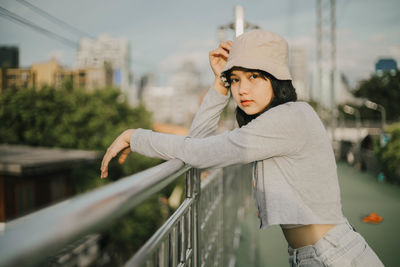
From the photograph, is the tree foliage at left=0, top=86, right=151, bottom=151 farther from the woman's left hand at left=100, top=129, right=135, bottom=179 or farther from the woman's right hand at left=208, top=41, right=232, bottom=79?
the woman's left hand at left=100, top=129, right=135, bottom=179

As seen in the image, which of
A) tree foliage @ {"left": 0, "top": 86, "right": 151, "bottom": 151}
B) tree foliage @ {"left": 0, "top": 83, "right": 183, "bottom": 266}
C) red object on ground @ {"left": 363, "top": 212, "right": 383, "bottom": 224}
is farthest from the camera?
tree foliage @ {"left": 0, "top": 86, "right": 151, "bottom": 151}

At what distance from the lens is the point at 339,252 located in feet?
4.05

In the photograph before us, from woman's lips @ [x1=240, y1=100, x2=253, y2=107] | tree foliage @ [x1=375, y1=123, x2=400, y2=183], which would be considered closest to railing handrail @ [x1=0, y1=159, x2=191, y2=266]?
woman's lips @ [x1=240, y1=100, x2=253, y2=107]

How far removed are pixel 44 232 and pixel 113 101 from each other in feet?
Result: 104

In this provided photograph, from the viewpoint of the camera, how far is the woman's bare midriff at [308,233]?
1.28 metres

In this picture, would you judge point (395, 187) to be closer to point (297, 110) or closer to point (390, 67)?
point (390, 67)

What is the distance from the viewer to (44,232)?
0.48 meters

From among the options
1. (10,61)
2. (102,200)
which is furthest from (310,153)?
(10,61)

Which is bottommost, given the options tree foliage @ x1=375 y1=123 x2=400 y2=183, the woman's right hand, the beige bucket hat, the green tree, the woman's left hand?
tree foliage @ x1=375 y1=123 x2=400 y2=183

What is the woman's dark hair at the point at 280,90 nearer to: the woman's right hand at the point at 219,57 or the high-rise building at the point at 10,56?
the woman's right hand at the point at 219,57

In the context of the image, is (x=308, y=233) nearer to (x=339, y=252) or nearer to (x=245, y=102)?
(x=339, y=252)

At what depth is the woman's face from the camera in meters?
1.35

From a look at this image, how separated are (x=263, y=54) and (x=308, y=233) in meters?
0.72

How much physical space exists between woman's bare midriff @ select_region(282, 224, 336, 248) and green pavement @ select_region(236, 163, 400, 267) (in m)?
1.75
